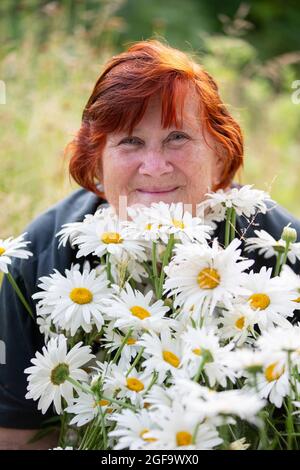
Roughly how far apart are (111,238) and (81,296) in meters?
0.11

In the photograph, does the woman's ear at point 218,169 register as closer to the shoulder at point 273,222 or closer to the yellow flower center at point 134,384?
the shoulder at point 273,222

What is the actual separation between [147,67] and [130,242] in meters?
0.44

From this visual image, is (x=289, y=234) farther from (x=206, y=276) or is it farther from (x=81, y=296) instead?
(x=81, y=296)

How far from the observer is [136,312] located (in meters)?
1.14

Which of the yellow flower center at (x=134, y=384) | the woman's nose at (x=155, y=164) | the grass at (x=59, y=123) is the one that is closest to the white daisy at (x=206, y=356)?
the yellow flower center at (x=134, y=384)

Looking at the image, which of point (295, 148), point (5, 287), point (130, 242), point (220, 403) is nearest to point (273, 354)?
point (220, 403)

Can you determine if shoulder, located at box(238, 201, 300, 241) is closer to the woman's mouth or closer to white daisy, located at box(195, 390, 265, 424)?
the woman's mouth

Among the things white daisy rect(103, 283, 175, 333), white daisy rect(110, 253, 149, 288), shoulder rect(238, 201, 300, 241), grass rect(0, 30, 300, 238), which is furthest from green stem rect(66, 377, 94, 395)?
grass rect(0, 30, 300, 238)

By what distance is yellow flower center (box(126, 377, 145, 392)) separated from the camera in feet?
3.58

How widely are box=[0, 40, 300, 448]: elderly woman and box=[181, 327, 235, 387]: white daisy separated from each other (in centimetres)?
54

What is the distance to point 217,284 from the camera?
3.58ft

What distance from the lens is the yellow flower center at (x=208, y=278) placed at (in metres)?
1.09

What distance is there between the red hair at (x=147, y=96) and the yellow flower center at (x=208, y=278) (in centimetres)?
47

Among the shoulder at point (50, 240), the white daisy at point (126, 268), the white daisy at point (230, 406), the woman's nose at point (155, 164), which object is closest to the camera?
the white daisy at point (230, 406)
